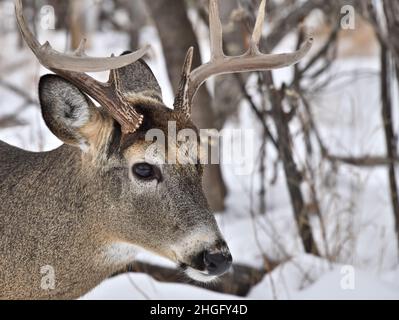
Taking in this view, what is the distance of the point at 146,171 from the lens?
3.49 meters

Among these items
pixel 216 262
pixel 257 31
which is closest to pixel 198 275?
pixel 216 262

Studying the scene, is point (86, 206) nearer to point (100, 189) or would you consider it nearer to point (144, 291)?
point (100, 189)

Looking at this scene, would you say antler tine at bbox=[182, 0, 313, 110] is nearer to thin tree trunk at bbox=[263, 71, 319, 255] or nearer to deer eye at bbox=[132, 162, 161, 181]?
deer eye at bbox=[132, 162, 161, 181]

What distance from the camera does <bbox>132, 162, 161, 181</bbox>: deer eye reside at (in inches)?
137

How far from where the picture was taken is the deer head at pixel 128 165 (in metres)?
3.36

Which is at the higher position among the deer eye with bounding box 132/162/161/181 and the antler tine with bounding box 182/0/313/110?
the antler tine with bounding box 182/0/313/110

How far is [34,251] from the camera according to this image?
3.71 metres

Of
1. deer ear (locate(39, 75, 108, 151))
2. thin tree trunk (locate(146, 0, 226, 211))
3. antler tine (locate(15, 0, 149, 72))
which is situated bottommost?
deer ear (locate(39, 75, 108, 151))

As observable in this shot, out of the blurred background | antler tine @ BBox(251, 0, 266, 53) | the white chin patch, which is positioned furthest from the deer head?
the blurred background

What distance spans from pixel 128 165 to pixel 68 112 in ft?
1.20

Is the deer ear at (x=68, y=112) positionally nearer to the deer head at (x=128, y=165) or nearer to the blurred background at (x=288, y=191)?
the deer head at (x=128, y=165)

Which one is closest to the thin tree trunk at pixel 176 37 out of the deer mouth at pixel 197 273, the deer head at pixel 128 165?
the deer head at pixel 128 165

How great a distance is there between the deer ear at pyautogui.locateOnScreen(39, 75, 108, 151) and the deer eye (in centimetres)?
27

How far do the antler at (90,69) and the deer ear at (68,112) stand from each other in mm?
47
